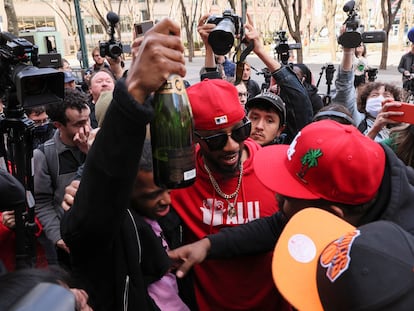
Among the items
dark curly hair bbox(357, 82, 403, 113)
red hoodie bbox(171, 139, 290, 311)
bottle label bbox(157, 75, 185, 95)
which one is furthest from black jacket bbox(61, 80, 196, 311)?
dark curly hair bbox(357, 82, 403, 113)

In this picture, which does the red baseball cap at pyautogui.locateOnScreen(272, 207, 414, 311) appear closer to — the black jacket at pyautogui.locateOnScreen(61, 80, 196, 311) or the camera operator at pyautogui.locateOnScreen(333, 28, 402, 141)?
the black jacket at pyautogui.locateOnScreen(61, 80, 196, 311)

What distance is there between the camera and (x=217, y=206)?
71.3 inches

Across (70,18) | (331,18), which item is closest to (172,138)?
(331,18)

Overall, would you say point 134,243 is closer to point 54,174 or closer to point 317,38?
point 54,174

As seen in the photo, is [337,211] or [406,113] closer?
[337,211]

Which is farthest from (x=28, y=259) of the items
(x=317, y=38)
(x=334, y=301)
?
(x=317, y=38)

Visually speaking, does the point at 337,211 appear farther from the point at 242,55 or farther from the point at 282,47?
the point at 282,47

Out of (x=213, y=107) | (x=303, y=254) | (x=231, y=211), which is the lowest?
(x=231, y=211)

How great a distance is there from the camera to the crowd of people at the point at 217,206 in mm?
919

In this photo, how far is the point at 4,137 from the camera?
7.13 ft

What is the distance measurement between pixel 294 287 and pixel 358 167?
1.53 ft

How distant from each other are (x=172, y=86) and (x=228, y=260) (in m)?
0.99

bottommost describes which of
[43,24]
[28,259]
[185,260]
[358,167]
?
[28,259]

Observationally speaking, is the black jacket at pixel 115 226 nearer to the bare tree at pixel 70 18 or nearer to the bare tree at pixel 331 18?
the bare tree at pixel 70 18
